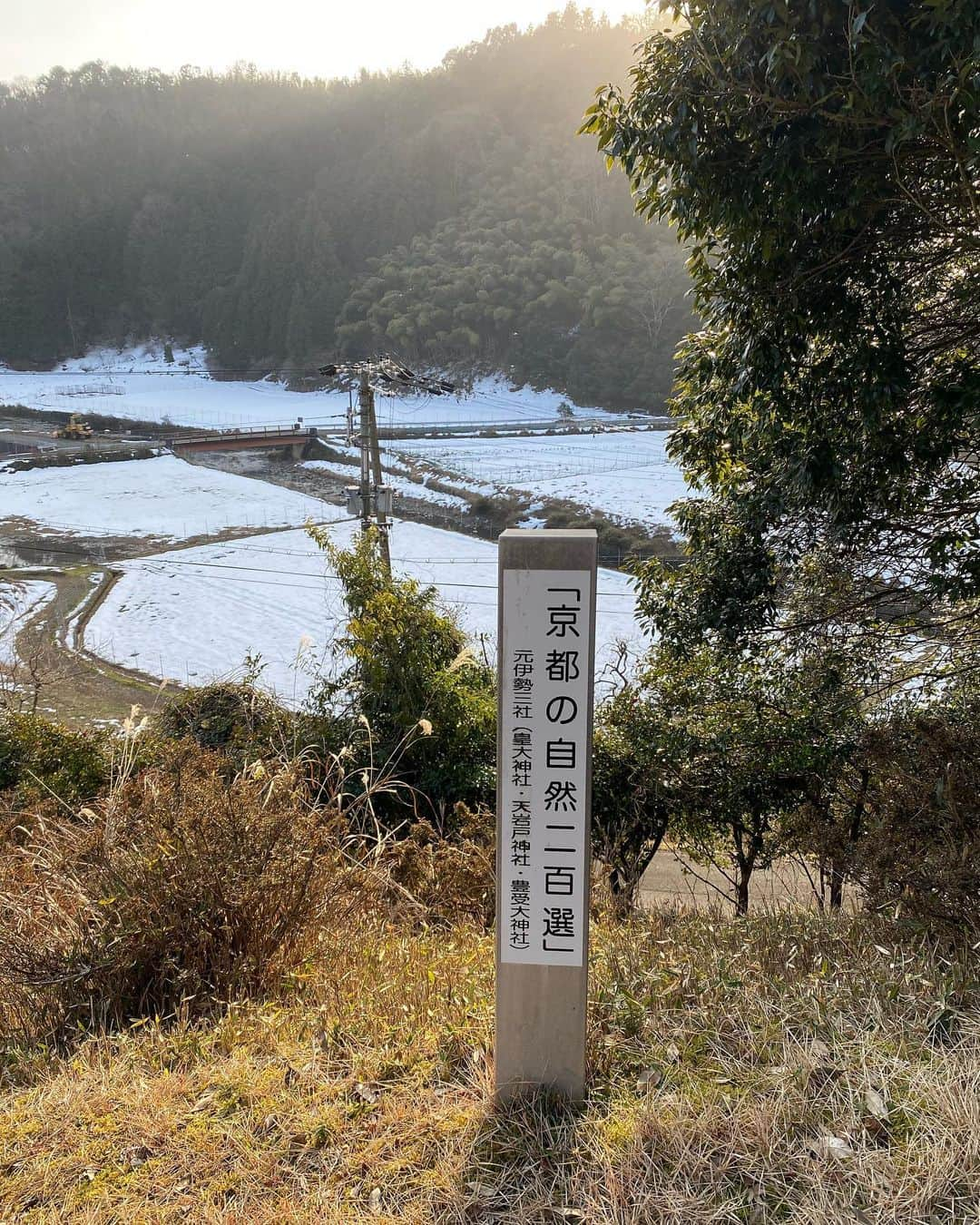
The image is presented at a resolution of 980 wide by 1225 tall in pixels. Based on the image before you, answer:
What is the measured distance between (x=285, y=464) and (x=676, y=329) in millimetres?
21921

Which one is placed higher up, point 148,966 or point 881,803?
point 881,803

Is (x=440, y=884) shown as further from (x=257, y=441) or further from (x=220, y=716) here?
(x=257, y=441)

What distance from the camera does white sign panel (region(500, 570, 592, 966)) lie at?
7.26 ft

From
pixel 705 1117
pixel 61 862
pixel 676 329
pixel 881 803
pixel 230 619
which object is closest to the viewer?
pixel 705 1117

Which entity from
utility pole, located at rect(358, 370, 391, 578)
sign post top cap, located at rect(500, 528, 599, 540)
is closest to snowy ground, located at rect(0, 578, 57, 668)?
utility pole, located at rect(358, 370, 391, 578)

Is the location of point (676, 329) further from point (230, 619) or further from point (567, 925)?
point (567, 925)

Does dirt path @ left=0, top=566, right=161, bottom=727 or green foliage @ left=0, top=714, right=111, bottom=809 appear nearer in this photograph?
green foliage @ left=0, top=714, right=111, bottom=809

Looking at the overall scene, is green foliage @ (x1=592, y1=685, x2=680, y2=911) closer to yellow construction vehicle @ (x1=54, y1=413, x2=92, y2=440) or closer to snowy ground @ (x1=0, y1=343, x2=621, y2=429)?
snowy ground @ (x1=0, y1=343, x2=621, y2=429)

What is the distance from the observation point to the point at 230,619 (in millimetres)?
21766

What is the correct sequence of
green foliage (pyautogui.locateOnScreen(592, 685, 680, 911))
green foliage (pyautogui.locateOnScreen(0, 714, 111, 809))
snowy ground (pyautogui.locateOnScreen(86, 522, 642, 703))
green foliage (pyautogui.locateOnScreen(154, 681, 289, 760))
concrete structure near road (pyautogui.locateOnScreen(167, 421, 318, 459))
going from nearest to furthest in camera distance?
1. green foliage (pyautogui.locateOnScreen(592, 685, 680, 911))
2. green foliage (pyautogui.locateOnScreen(0, 714, 111, 809))
3. green foliage (pyautogui.locateOnScreen(154, 681, 289, 760))
4. snowy ground (pyautogui.locateOnScreen(86, 522, 642, 703))
5. concrete structure near road (pyautogui.locateOnScreen(167, 421, 318, 459))

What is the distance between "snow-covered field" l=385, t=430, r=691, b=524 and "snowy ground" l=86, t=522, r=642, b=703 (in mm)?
4268

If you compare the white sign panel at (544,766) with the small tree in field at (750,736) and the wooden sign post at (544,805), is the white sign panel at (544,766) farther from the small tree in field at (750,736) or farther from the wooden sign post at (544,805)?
the small tree in field at (750,736)

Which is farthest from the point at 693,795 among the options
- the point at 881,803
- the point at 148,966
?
the point at 148,966

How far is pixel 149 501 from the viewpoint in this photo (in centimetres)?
3459
